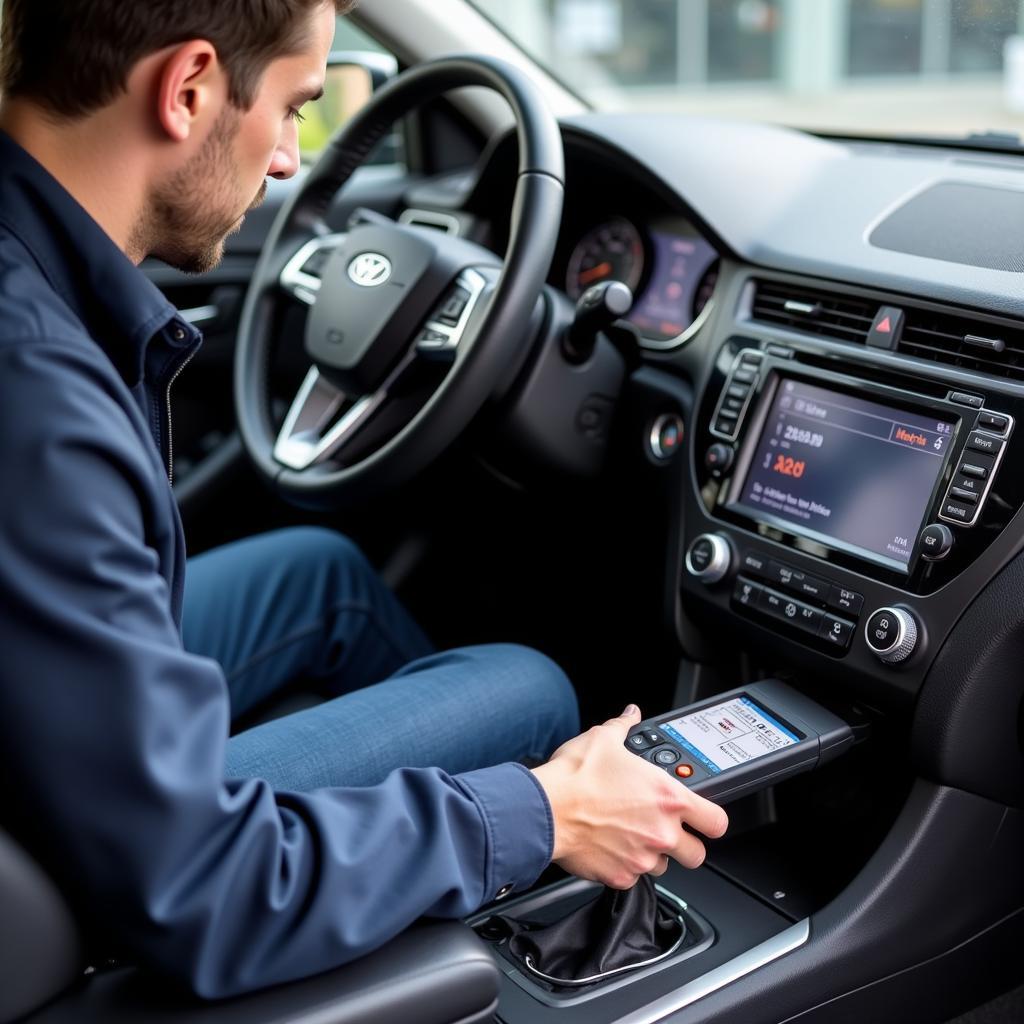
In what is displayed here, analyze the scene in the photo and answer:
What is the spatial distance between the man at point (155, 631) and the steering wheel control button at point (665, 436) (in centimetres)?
60

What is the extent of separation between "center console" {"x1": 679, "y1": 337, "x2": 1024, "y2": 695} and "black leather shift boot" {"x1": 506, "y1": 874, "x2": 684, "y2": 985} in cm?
32

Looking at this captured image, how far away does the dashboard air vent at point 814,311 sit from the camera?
54.8 inches

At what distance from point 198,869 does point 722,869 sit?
0.78 meters

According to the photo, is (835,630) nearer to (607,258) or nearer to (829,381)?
(829,381)

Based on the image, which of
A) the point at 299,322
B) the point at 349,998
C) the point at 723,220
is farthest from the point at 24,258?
the point at 299,322

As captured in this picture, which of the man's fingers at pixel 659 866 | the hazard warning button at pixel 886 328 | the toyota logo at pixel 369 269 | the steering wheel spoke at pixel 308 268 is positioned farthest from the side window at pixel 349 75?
the man's fingers at pixel 659 866

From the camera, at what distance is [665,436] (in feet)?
5.33

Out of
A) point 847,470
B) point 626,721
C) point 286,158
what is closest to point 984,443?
point 847,470

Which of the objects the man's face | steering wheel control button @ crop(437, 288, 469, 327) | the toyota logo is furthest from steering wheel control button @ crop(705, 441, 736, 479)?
the man's face

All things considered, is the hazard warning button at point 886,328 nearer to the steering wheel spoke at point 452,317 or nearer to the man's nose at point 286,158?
the steering wheel spoke at point 452,317

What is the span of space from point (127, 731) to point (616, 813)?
403mm

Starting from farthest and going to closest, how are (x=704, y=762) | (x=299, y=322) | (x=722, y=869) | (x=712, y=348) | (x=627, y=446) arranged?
(x=299, y=322), (x=627, y=446), (x=712, y=348), (x=722, y=869), (x=704, y=762)

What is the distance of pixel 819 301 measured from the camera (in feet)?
4.74

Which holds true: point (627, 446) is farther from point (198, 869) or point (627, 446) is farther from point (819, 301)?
point (198, 869)
